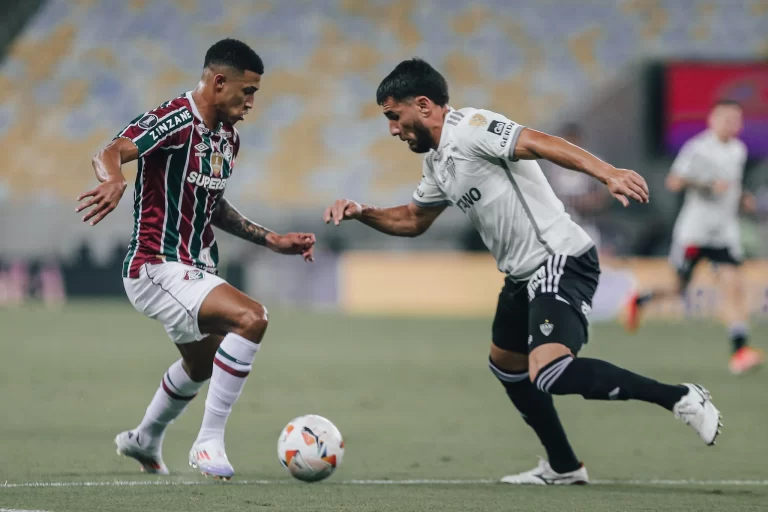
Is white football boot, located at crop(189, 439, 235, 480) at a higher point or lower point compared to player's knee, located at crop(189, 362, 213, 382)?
lower


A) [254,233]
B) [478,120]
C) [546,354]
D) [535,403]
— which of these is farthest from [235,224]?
[546,354]

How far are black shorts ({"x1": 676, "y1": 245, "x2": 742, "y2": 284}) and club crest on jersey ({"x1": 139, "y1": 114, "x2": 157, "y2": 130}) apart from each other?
7.41 meters

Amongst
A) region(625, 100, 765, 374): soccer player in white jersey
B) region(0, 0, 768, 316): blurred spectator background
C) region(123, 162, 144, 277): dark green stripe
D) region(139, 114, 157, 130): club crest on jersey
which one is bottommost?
region(123, 162, 144, 277): dark green stripe

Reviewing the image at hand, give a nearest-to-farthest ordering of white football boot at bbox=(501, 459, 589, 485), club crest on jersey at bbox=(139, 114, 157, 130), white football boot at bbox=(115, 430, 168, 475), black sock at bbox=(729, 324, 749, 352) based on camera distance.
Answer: club crest on jersey at bbox=(139, 114, 157, 130), white football boot at bbox=(501, 459, 589, 485), white football boot at bbox=(115, 430, 168, 475), black sock at bbox=(729, 324, 749, 352)

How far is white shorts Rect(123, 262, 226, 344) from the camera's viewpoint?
5.23 m

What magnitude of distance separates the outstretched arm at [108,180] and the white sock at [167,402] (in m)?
1.18

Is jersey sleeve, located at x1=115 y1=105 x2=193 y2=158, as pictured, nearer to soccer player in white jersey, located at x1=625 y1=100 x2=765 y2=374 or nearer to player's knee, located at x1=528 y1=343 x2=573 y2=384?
player's knee, located at x1=528 y1=343 x2=573 y2=384

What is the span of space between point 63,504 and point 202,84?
211cm

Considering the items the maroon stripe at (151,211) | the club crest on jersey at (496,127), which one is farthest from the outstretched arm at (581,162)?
the maroon stripe at (151,211)

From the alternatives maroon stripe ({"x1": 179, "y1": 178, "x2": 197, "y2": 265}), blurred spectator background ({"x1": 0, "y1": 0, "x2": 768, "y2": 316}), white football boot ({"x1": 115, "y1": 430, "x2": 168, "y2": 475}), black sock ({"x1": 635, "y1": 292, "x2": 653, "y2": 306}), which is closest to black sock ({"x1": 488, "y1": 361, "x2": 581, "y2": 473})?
maroon stripe ({"x1": 179, "y1": 178, "x2": 197, "y2": 265})

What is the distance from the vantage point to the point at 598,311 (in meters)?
18.5

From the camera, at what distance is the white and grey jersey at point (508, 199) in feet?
16.7

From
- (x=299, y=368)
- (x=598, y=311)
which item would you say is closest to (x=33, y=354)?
(x=299, y=368)

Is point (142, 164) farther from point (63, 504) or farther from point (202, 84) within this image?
point (63, 504)
